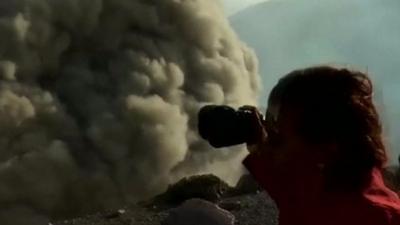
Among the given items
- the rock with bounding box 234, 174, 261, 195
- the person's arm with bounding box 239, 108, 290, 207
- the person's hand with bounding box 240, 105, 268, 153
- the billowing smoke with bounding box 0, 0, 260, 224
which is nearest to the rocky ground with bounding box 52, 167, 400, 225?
the rock with bounding box 234, 174, 261, 195

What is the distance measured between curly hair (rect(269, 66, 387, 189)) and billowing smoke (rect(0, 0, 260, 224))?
21.9 metres

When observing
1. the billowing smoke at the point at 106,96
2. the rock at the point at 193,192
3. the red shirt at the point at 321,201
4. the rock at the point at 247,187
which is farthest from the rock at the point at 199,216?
the billowing smoke at the point at 106,96

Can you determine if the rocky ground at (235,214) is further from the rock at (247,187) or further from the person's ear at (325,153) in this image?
the person's ear at (325,153)

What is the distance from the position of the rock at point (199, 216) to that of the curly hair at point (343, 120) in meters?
9.43

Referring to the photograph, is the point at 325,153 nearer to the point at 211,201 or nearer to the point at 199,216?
the point at 199,216

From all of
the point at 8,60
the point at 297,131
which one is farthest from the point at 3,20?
the point at 297,131

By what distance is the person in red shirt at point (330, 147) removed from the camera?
2.69m

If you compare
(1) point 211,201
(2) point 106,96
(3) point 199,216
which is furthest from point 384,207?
(2) point 106,96

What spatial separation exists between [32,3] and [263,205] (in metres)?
16.8

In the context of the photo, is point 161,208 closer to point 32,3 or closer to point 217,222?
point 217,222

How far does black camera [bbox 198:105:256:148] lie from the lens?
2979 mm

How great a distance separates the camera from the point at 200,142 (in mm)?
28891

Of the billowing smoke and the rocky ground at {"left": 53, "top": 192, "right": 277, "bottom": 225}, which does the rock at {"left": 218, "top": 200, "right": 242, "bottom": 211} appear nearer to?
the rocky ground at {"left": 53, "top": 192, "right": 277, "bottom": 225}

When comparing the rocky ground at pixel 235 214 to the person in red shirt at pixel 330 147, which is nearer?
the person in red shirt at pixel 330 147
